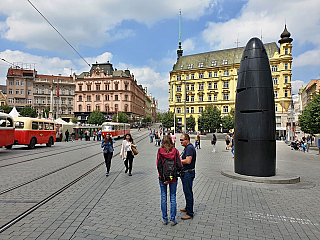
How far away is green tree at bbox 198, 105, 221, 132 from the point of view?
60781mm

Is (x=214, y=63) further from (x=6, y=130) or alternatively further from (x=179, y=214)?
(x=179, y=214)

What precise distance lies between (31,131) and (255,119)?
753 inches

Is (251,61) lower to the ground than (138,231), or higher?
higher

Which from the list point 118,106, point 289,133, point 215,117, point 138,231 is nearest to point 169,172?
point 138,231

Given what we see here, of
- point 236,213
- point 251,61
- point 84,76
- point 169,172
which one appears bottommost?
point 236,213

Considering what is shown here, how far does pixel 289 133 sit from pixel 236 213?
41.4 metres

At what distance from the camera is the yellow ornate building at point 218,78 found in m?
59.8

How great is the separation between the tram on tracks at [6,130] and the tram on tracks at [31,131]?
2643 mm

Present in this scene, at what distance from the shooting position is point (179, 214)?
584 cm

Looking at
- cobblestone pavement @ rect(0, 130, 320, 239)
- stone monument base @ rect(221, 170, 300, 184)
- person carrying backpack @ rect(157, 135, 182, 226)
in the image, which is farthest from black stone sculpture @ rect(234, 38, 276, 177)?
person carrying backpack @ rect(157, 135, 182, 226)

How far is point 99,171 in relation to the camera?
11539 millimetres

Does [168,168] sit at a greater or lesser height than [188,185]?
greater

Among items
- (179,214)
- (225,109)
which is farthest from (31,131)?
(225,109)

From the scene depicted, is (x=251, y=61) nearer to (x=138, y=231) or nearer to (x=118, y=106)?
(x=138, y=231)
